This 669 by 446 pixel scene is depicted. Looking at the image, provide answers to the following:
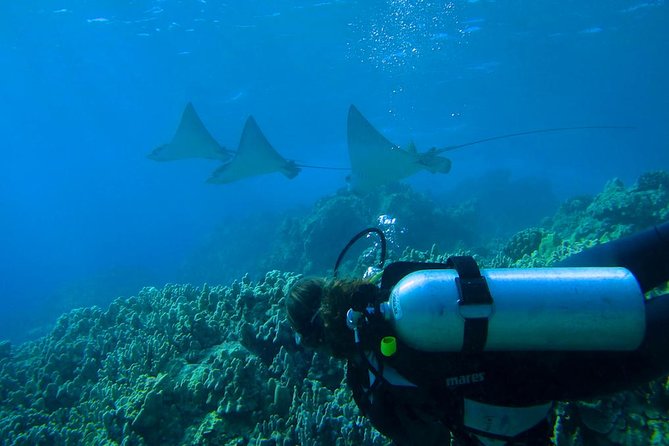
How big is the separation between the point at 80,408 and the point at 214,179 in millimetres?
7017

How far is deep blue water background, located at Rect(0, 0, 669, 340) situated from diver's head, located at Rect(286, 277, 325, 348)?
13.8m

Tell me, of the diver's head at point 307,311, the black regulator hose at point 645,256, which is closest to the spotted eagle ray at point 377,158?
the black regulator hose at point 645,256

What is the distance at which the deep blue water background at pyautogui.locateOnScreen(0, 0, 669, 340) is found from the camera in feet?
67.2

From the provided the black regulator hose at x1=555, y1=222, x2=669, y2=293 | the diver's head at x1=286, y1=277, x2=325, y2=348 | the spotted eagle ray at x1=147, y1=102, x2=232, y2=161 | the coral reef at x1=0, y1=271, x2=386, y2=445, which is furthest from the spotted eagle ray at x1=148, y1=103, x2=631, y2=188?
the diver's head at x1=286, y1=277, x2=325, y2=348

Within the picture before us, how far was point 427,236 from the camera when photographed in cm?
1352

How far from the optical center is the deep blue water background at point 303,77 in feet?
67.2

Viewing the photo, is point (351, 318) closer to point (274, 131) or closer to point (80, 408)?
point (80, 408)

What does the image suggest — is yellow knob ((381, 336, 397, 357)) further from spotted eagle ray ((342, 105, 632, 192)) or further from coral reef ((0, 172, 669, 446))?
spotted eagle ray ((342, 105, 632, 192))

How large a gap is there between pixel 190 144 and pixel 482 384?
12647mm

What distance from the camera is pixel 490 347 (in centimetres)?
198

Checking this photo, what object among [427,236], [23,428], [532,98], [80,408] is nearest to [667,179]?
[427,236]

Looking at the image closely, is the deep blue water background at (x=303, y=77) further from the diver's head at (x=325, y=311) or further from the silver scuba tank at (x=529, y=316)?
the silver scuba tank at (x=529, y=316)

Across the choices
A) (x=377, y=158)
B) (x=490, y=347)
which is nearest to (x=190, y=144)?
(x=377, y=158)

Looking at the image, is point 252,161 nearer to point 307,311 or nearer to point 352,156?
point 352,156
